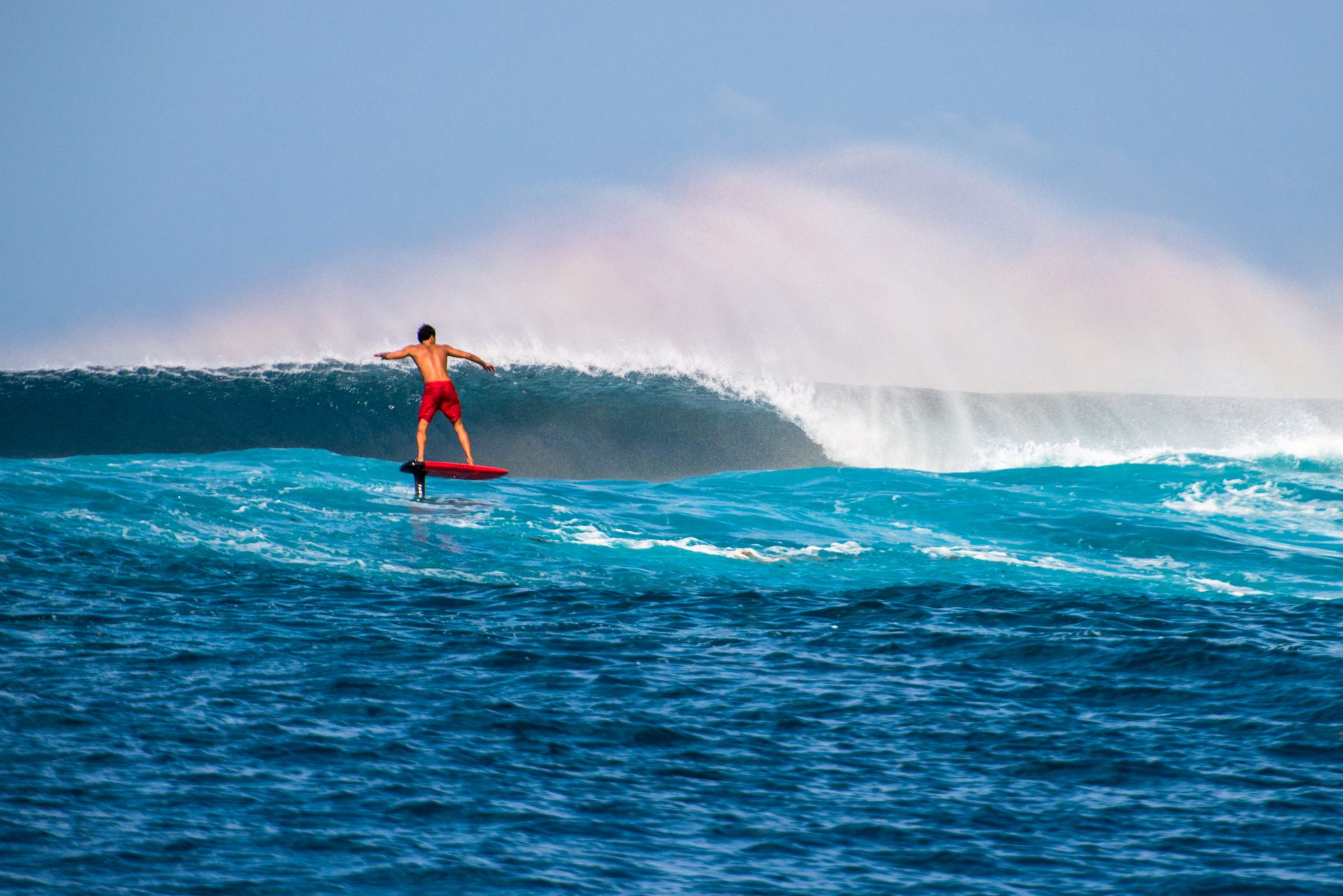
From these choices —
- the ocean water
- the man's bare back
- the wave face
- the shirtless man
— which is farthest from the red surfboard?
the wave face

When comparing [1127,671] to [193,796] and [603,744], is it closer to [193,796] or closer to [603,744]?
→ [603,744]

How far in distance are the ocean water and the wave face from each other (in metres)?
6.19

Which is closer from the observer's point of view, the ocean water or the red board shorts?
the ocean water

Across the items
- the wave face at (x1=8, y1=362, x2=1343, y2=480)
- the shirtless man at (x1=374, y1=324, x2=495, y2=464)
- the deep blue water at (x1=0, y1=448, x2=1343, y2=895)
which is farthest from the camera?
the wave face at (x1=8, y1=362, x2=1343, y2=480)

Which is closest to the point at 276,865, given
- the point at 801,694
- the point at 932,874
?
the point at 932,874

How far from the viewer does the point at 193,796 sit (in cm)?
477

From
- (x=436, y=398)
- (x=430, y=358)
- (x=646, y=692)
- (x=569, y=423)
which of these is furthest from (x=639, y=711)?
(x=569, y=423)

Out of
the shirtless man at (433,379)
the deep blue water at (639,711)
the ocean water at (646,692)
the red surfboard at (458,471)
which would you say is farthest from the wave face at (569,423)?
the deep blue water at (639,711)

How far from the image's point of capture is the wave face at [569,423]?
854 inches

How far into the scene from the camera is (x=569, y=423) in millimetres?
22844

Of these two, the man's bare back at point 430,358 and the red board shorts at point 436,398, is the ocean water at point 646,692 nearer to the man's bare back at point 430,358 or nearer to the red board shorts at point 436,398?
the red board shorts at point 436,398

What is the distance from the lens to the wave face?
21.7m

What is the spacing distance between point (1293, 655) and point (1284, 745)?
2060 millimetres

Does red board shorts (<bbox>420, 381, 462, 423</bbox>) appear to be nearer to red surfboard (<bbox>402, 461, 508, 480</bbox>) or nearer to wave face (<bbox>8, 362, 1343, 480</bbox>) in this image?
red surfboard (<bbox>402, 461, 508, 480</bbox>)
